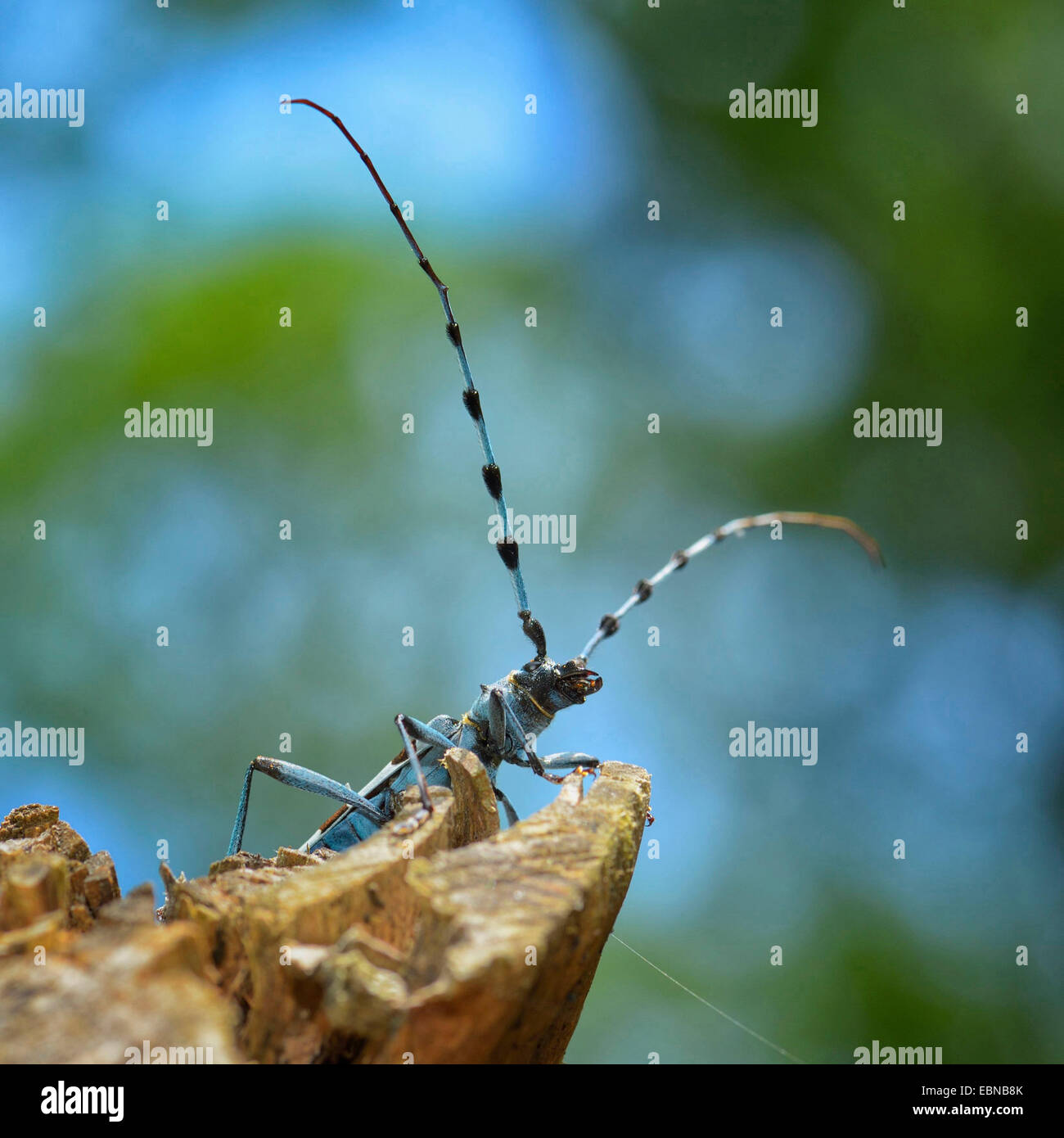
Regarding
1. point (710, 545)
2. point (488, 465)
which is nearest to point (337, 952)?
point (710, 545)

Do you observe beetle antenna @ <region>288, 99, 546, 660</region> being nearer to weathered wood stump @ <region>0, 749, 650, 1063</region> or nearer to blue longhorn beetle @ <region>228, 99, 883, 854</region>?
blue longhorn beetle @ <region>228, 99, 883, 854</region>

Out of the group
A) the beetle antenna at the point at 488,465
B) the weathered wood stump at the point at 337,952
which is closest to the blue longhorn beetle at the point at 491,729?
the beetle antenna at the point at 488,465

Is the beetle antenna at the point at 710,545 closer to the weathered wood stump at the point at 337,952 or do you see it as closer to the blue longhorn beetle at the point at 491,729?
the blue longhorn beetle at the point at 491,729

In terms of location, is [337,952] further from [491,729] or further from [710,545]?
[491,729]

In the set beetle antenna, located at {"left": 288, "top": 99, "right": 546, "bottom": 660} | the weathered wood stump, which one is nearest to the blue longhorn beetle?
beetle antenna, located at {"left": 288, "top": 99, "right": 546, "bottom": 660}

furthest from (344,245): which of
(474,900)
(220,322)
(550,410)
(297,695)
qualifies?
(474,900)
